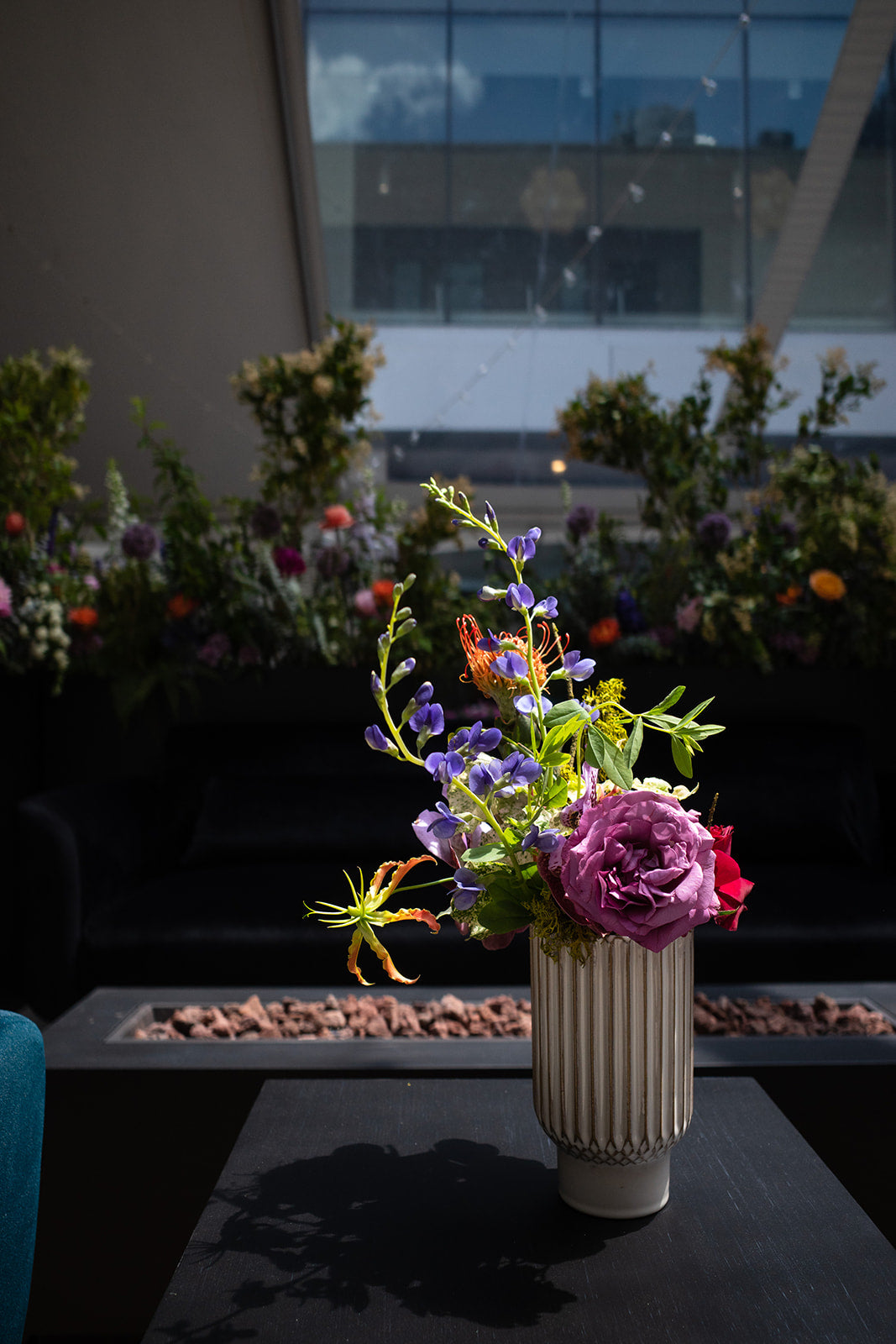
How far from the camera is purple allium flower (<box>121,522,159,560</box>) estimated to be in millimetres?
3008

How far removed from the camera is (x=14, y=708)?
10.2ft

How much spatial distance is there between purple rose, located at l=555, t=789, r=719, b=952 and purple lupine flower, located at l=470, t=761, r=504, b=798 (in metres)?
0.08

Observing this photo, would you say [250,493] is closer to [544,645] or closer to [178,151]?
[178,151]

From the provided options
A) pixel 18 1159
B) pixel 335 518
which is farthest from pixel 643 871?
pixel 335 518

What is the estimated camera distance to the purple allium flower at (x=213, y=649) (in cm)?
303

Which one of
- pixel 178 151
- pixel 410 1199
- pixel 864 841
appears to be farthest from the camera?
pixel 178 151

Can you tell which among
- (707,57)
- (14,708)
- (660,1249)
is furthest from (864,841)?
(707,57)

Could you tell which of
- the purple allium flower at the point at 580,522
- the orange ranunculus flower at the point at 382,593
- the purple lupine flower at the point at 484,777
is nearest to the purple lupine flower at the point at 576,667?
the purple lupine flower at the point at 484,777

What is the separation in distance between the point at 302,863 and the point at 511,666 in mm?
2070

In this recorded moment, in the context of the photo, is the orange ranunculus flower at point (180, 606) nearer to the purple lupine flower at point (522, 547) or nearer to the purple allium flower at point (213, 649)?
the purple allium flower at point (213, 649)

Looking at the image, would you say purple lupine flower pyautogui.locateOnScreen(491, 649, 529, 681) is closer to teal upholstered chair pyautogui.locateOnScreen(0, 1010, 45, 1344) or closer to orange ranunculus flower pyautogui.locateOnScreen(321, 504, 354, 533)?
teal upholstered chair pyautogui.locateOnScreen(0, 1010, 45, 1344)

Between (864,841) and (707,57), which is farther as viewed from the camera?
(707,57)

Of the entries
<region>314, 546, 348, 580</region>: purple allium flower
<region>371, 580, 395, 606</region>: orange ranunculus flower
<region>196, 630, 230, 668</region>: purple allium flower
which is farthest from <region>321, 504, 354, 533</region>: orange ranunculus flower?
<region>196, 630, 230, 668</region>: purple allium flower

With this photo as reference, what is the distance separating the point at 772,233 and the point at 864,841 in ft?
9.34
